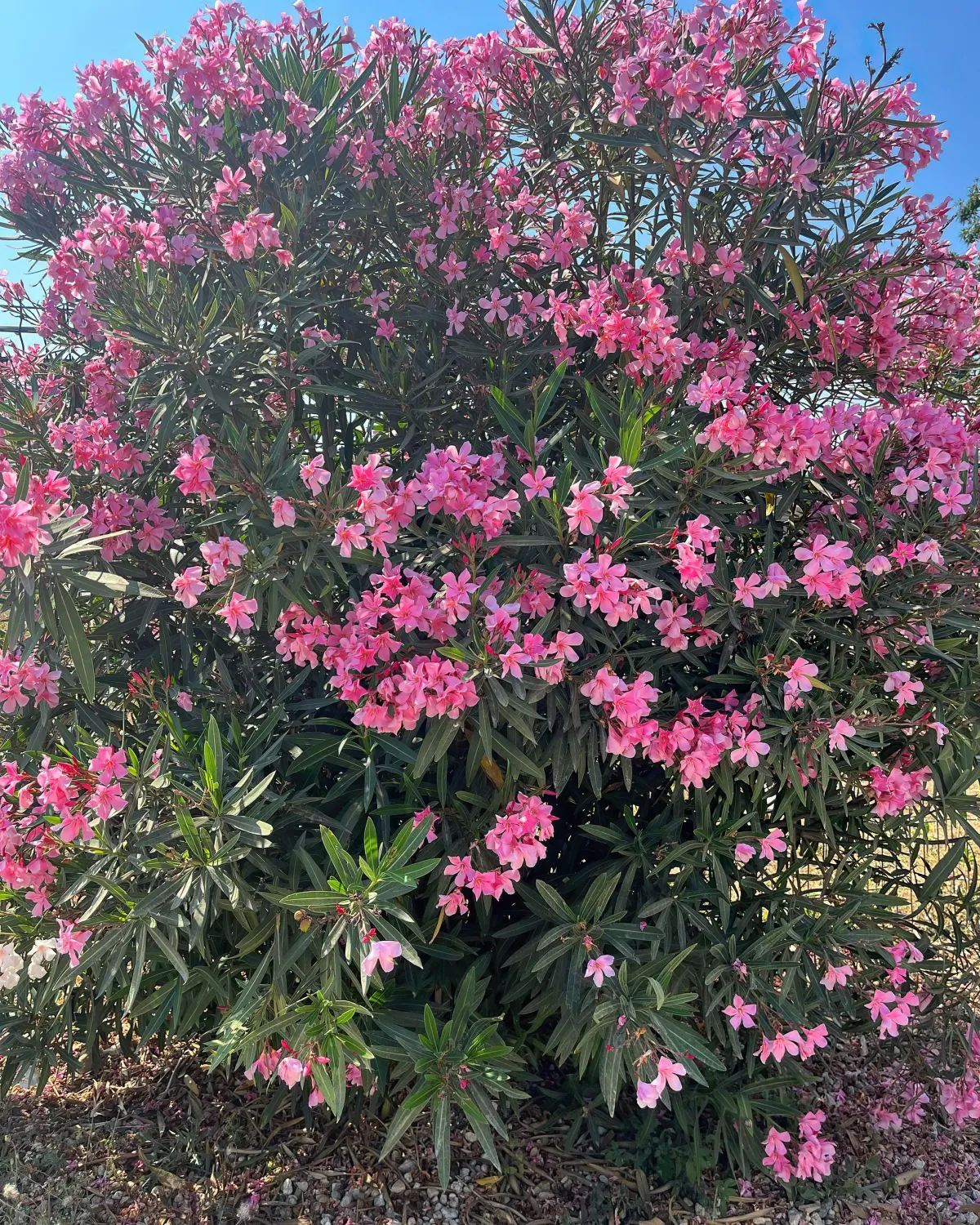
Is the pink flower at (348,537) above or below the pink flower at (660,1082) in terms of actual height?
above

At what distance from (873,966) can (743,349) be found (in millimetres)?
1568

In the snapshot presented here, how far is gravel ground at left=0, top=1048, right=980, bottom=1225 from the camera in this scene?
232 cm

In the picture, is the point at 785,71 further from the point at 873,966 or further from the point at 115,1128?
the point at 115,1128

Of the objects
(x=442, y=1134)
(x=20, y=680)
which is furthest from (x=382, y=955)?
(x=20, y=680)

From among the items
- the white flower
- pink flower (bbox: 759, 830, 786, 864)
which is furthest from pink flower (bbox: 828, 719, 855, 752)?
the white flower

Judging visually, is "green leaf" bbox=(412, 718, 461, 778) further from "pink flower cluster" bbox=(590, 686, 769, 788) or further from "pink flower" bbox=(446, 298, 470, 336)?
"pink flower" bbox=(446, 298, 470, 336)

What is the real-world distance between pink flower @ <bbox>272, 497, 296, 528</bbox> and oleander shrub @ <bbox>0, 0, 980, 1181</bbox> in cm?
7

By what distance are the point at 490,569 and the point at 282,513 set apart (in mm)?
440

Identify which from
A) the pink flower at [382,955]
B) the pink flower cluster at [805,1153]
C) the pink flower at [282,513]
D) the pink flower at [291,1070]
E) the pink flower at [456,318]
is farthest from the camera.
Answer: the pink flower cluster at [805,1153]

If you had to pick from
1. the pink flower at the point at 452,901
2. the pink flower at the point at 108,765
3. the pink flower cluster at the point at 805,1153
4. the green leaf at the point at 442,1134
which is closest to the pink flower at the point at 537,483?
the pink flower at the point at 452,901

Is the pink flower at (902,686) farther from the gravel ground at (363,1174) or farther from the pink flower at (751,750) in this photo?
the gravel ground at (363,1174)

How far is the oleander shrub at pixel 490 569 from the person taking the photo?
5.70ft

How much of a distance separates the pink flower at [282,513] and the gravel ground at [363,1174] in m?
1.68

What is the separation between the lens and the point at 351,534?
1.67 meters
